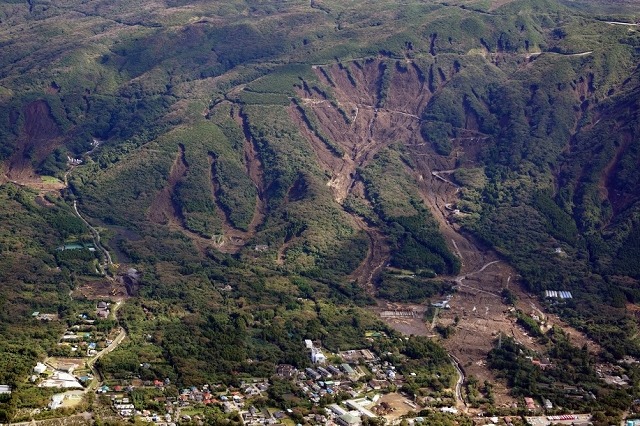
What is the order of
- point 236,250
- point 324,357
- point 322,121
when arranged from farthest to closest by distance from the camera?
point 322,121, point 236,250, point 324,357

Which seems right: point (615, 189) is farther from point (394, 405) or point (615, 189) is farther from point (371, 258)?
point (394, 405)

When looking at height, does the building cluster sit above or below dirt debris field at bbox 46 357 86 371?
below

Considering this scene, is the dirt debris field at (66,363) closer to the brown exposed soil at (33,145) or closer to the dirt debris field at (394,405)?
the dirt debris field at (394,405)

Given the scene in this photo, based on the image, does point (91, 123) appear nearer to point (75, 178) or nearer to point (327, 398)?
point (75, 178)

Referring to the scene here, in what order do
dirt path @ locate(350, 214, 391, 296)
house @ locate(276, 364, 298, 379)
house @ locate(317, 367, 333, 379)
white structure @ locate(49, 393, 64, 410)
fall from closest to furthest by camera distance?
white structure @ locate(49, 393, 64, 410) → house @ locate(276, 364, 298, 379) → house @ locate(317, 367, 333, 379) → dirt path @ locate(350, 214, 391, 296)

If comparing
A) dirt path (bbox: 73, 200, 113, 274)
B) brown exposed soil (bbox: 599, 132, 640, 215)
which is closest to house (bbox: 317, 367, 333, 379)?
dirt path (bbox: 73, 200, 113, 274)

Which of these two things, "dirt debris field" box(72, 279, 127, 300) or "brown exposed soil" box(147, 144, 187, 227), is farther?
"brown exposed soil" box(147, 144, 187, 227)

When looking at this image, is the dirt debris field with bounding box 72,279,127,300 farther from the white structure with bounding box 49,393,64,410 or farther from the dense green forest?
the white structure with bounding box 49,393,64,410

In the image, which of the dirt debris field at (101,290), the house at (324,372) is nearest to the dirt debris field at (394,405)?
the house at (324,372)

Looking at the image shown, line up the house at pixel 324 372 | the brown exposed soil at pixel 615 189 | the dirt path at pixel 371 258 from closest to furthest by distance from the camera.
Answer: the house at pixel 324 372 < the dirt path at pixel 371 258 < the brown exposed soil at pixel 615 189

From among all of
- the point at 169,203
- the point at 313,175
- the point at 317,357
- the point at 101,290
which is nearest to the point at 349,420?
the point at 317,357

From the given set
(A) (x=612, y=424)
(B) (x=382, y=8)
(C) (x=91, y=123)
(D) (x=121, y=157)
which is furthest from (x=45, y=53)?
(A) (x=612, y=424)
